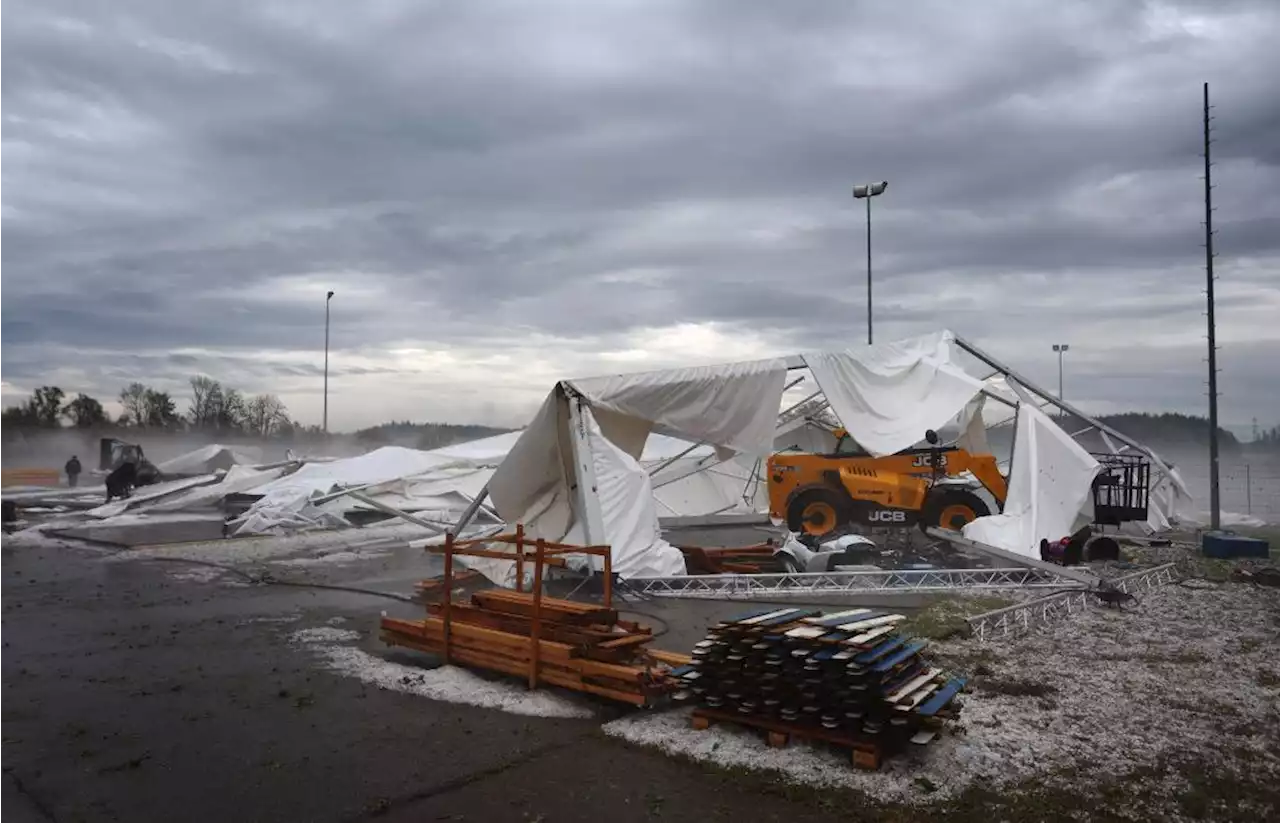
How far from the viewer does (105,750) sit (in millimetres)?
5863

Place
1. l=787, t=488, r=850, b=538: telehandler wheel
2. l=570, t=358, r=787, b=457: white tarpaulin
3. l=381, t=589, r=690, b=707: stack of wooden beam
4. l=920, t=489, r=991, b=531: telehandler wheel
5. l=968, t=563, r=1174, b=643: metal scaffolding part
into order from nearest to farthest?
l=381, t=589, r=690, b=707: stack of wooden beam → l=968, t=563, r=1174, b=643: metal scaffolding part → l=570, t=358, r=787, b=457: white tarpaulin → l=920, t=489, r=991, b=531: telehandler wheel → l=787, t=488, r=850, b=538: telehandler wheel

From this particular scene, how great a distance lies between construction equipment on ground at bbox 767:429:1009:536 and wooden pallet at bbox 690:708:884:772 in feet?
34.3

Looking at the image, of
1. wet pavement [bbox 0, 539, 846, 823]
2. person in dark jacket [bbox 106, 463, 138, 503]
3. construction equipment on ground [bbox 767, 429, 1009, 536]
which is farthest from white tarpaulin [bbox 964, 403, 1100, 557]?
person in dark jacket [bbox 106, 463, 138, 503]

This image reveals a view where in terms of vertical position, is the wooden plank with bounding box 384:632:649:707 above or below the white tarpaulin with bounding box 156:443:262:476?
below

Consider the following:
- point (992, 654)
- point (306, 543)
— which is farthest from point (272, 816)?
point (306, 543)

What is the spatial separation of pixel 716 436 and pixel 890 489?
14.2ft

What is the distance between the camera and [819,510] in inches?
668

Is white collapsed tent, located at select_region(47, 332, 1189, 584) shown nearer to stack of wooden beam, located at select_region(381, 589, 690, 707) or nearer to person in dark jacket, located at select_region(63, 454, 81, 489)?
stack of wooden beam, located at select_region(381, 589, 690, 707)

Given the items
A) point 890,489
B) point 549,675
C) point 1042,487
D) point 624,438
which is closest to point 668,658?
point 549,675

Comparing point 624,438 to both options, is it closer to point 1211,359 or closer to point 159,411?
point 1211,359

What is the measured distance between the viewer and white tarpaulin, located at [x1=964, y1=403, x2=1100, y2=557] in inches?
530

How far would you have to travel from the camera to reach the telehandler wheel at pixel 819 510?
16.9 metres

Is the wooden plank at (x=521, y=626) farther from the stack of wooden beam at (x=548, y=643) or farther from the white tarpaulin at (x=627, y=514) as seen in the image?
the white tarpaulin at (x=627, y=514)

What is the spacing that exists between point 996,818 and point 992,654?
3.70 metres
